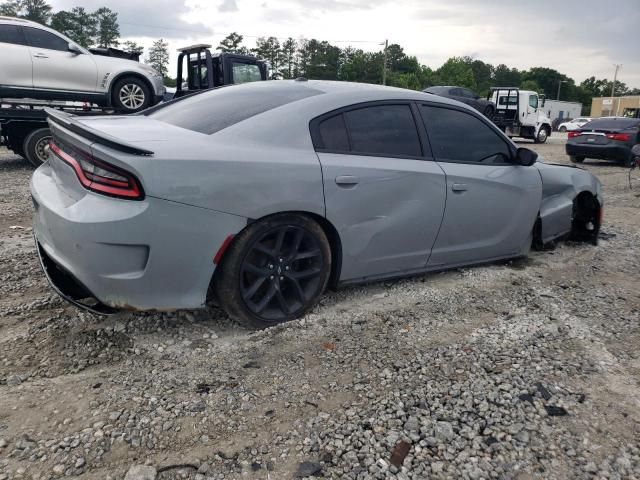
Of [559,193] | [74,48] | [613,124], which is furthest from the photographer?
[613,124]

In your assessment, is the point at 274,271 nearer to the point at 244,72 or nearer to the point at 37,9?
the point at 244,72

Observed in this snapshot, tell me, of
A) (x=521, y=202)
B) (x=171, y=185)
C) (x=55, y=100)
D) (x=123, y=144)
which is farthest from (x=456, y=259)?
(x=55, y=100)

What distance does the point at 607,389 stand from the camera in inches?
100.0

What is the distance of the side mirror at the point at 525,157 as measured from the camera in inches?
158

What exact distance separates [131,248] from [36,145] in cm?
740

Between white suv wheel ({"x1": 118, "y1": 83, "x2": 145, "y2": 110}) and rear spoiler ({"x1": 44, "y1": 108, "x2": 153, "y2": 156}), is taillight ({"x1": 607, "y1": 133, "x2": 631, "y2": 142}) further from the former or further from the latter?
rear spoiler ({"x1": 44, "y1": 108, "x2": 153, "y2": 156})

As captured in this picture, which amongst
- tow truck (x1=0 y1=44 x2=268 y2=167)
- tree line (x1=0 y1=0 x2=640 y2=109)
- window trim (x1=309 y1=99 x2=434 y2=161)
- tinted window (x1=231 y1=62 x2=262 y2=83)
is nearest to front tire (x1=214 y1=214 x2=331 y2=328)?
window trim (x1=309 y1=99 x2=434 y2=161)

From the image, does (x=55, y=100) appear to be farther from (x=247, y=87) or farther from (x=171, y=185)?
(x=171, y=185)

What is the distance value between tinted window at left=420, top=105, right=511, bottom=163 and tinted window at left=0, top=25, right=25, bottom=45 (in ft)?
25.9

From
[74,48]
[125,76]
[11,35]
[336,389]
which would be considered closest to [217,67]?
[125,76]

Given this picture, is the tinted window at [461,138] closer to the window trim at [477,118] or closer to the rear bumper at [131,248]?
the window trim at [477,118]

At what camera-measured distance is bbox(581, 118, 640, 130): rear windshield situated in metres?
13.0

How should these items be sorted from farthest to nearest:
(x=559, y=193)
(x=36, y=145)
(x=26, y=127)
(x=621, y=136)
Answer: (x=621, y=136) → (x=36, y=145) → (x=26, y=127) → (x=559, y=193)

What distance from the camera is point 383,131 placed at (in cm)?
335
